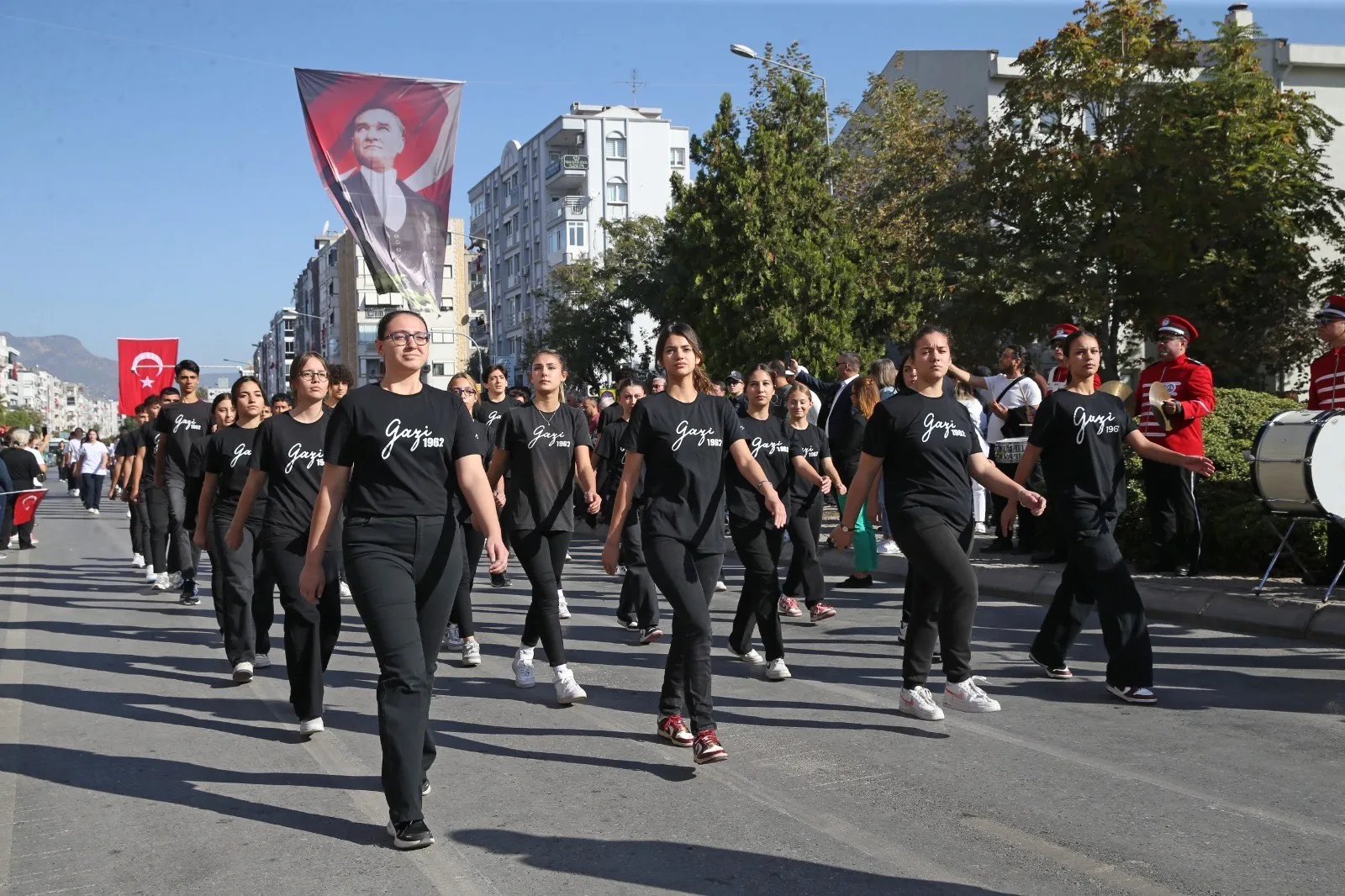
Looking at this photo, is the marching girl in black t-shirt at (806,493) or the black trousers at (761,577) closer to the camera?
the black trousers at (761,577)

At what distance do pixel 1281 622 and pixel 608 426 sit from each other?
5143 mm

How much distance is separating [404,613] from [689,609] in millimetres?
1465

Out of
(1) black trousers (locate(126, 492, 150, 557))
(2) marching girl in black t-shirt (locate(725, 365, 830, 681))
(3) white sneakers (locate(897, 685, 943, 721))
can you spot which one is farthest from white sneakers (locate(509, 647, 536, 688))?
(1) black trousers (locate(126, 492, 150, 557))

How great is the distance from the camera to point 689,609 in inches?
231

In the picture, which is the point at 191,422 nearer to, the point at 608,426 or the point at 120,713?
the point at 608,426

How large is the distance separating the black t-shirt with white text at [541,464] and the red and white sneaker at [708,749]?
209 centimetres

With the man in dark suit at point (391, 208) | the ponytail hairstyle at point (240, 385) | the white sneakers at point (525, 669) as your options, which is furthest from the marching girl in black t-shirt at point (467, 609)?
the man in dark suit at point (391, 208)

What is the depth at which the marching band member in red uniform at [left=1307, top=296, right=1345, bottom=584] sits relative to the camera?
8969 millimetres

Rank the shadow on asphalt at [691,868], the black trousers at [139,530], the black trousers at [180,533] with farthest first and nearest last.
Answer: the black trousers at [139,530]
the black trousers at [180,533]
the shadow on asphalt at [691,868]

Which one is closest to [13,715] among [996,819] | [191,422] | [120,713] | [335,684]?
[120,713]

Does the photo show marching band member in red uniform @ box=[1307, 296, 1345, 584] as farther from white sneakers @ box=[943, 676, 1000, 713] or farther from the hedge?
white sneakers @ box=[943, 676, 1000, 713]

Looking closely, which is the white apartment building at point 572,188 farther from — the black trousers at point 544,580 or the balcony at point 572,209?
the black trousers at point 544,580

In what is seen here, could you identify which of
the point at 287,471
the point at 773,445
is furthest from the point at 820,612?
the point at 287,471

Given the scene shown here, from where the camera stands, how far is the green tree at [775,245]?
1136 inches
